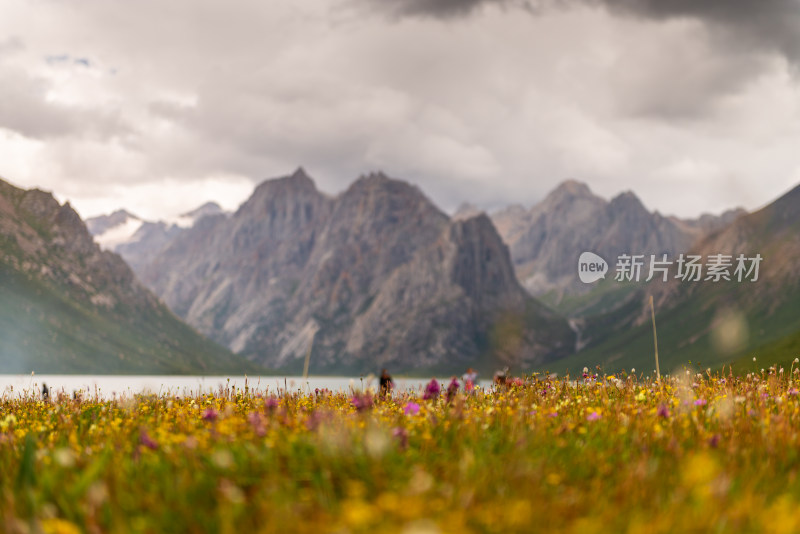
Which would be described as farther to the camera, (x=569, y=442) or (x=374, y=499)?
(x=569, y=442)

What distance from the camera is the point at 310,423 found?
9.22 meters

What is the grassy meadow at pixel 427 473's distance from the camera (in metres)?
5.77

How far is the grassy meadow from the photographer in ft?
18.9

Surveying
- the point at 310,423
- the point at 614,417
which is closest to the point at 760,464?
the point at 614,417

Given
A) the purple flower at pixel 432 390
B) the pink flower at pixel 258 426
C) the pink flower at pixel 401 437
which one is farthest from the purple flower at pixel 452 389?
the pink flower at pixel 258 426

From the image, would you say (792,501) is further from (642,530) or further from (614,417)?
(614,417)

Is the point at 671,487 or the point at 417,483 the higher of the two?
the point at 417,483

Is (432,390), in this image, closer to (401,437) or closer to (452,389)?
(452,389)

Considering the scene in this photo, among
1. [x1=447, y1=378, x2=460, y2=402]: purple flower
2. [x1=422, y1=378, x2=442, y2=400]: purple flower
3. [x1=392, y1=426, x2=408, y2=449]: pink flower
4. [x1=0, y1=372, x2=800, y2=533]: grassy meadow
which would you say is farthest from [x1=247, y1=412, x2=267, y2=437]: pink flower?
[x1=447, y1=378, x2=460, y2=402]: purple flower

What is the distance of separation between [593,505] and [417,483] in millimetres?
2429

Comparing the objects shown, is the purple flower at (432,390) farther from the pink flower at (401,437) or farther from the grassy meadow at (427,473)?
the pink flower at (401,437)

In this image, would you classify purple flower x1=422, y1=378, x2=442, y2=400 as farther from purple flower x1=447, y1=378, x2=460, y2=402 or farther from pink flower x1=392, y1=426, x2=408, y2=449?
pink flower x1=392, y1=426, x2=408, y2=449

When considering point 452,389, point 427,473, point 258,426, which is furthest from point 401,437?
point 452,389

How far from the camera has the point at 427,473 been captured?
24.3 ft
